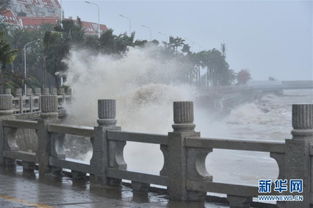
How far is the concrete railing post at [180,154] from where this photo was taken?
912 centimetres

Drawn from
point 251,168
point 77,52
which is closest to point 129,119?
point 77,52

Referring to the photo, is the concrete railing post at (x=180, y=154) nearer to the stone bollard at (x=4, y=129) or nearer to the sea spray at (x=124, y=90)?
the stone bollard at (x=4, y=129)

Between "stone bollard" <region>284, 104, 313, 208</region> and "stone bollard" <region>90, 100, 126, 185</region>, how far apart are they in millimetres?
3399

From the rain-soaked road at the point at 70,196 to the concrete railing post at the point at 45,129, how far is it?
777mm

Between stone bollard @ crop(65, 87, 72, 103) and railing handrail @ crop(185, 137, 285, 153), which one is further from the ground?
stone bollard @ crop(65, 87, 72, 103)

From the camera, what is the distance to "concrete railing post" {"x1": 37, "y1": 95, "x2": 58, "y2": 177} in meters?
12.0

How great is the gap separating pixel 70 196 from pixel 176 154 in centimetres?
184

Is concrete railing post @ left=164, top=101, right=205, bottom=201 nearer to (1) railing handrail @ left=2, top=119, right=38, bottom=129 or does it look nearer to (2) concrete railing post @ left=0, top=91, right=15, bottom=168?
(1) railing handrail @ left=2, top=119, right=38, bottom=129

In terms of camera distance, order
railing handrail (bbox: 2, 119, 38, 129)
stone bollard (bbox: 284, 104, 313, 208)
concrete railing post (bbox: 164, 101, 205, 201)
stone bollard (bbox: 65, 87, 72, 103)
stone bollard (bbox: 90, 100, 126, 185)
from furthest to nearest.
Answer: stone bollard (bbox: 65, 87, 72, 103) → railing handrail (bbox: 2, 119, 38, 129) → stone bollard (bbox: 90, 100, 126, 185) → concrete railing post (bbox: 164, 101, 205, 201) → stone bollard (bbox: 284, 104, 313, 208)

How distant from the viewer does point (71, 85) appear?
59.9m

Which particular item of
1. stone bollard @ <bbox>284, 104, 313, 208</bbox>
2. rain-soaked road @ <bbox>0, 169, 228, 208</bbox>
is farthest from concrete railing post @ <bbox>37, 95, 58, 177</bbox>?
stone bollard @ <bbox>284, 104, 313, 208</bbox>

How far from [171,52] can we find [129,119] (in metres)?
60.0

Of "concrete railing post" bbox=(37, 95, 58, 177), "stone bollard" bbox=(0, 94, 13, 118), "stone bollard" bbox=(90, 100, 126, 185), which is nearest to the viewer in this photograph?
"stone bollard" bbox=(90, 100, 126, 185)

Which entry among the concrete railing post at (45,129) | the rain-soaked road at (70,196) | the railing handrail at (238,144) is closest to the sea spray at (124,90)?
the concrete railing post at (45,129)
